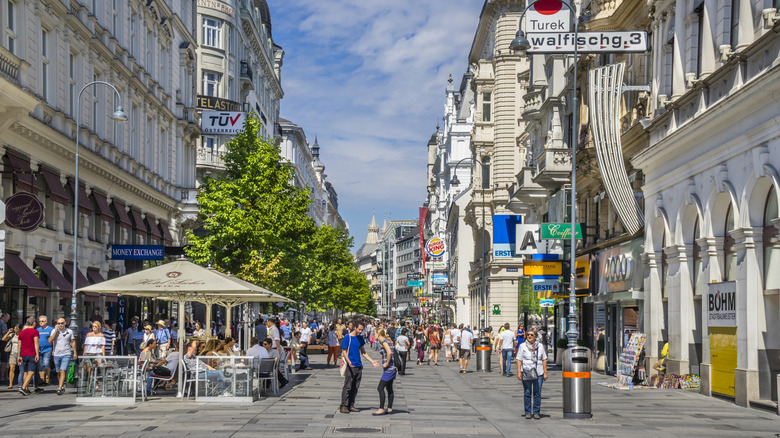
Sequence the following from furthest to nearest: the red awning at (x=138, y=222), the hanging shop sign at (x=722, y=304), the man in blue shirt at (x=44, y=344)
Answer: the red awning at (x=138, y=222) → the man in blue shirt at (x=44, y=344) → the hanging shop sign at (x=722, y=304)

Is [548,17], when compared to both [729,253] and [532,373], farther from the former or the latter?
[532,373]

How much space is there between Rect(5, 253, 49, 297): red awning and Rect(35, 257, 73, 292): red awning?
1316mm

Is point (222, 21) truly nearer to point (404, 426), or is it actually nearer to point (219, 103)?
point (219, 103)

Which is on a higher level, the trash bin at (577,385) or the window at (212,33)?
the window at (212,33)

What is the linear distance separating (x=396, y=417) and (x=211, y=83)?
49.3 m

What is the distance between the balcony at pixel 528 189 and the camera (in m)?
44.0

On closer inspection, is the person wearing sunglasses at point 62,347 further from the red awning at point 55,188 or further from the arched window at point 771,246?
the arched window at point 771,246


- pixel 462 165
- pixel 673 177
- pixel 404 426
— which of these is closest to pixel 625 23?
pixel 673 177

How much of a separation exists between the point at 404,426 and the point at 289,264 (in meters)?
27.8

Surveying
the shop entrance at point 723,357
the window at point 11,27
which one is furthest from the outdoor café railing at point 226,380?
the window at point 11,27

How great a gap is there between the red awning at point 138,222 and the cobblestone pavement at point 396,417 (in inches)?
811

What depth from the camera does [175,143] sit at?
51.5 m

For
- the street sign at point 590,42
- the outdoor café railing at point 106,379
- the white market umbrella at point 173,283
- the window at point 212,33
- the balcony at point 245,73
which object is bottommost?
the outdoor café railing at point 106,379

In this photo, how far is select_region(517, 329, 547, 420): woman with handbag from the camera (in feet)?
59.5
